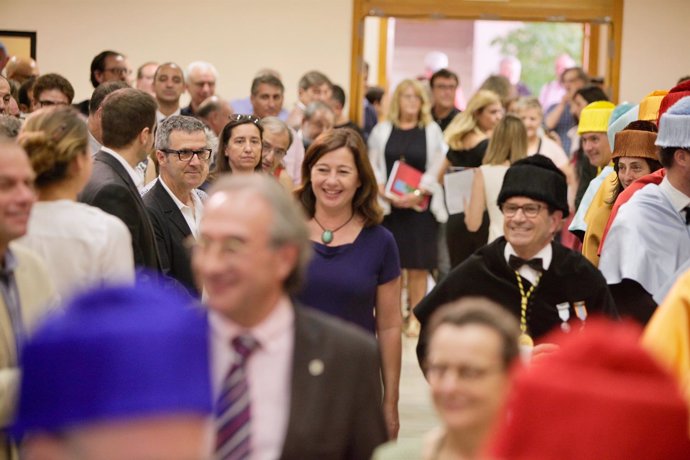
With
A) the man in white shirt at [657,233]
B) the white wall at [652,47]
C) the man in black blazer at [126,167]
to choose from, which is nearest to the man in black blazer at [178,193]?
the man in black blazer at [126,167]

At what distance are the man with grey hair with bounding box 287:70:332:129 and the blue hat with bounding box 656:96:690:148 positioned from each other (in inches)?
243

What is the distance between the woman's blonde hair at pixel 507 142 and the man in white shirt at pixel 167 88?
2.35 m

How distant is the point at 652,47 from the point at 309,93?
13.0 feet

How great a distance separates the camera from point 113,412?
7.18ft

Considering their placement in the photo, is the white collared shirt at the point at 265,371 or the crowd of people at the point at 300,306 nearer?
the crowd of people at the point at 300,306

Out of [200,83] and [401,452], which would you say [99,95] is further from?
[401,452]

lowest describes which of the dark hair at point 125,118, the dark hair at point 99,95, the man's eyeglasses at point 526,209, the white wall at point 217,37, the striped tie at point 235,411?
the striped tie at point 235,411

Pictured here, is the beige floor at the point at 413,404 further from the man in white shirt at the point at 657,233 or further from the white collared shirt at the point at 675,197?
the white collared shirt at the point at 675,197

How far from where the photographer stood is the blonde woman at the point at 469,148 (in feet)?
32.3

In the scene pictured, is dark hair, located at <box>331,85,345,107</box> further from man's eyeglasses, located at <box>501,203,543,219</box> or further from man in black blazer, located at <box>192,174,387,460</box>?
man in black blazer, located at <box>192,174,387,460</box>

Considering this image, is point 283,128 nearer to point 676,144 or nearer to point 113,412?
point 676,144

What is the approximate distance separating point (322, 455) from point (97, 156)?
2.51 metres

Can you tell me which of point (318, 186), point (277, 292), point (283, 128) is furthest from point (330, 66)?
point (277, 292)

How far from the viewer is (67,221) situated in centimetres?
416
